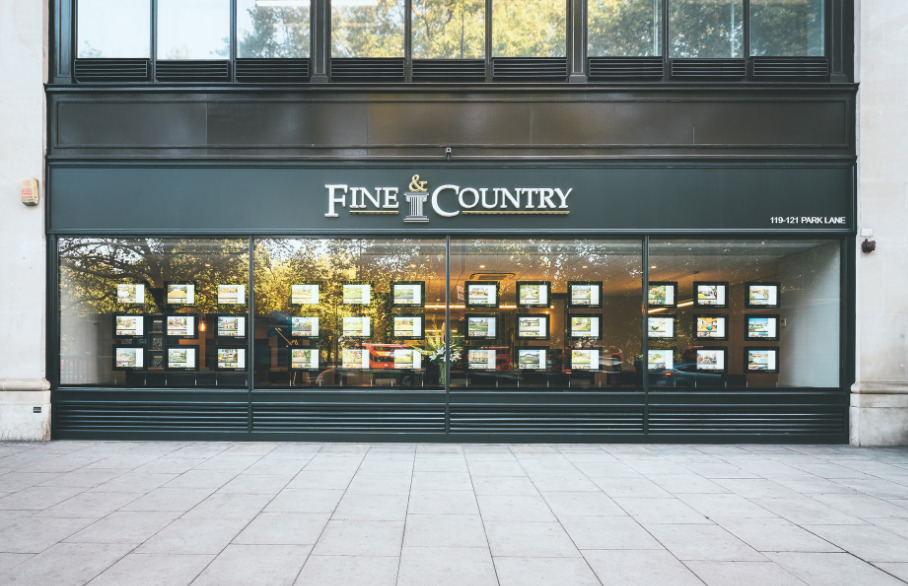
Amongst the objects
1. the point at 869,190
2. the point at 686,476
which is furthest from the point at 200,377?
the point at 869,190

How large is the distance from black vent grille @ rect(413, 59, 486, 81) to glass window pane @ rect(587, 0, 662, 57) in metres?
1.95

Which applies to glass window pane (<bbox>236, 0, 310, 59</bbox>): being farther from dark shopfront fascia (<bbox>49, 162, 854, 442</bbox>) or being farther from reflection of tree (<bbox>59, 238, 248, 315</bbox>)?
reflection of tree (<bbox>59, 238, 248, 315</bbox>)

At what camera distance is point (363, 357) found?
9.02 meters

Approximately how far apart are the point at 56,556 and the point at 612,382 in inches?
295

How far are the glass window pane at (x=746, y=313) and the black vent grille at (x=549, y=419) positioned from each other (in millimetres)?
796

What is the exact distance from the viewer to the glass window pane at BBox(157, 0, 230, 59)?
9.02m

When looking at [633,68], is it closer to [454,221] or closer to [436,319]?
[454,221]

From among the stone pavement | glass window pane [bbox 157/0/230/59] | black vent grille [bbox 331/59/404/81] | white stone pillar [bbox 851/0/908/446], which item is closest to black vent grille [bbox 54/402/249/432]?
the stone pavement

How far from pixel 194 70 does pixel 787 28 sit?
10109 millimetres

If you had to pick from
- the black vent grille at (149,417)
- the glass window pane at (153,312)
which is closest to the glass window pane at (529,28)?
the glass window pane at (153,312)

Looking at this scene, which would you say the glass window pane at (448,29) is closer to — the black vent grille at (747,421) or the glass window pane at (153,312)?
the glass window pane at (153,312)

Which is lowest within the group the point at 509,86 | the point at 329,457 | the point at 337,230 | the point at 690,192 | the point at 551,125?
the point at 329,457

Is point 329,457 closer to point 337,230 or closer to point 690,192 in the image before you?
point 337,230

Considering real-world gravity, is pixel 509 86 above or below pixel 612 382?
above
